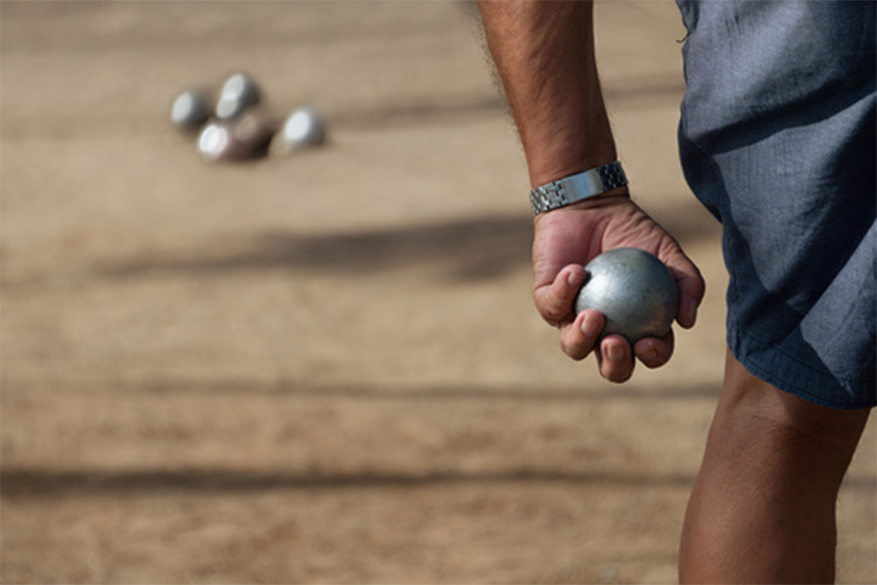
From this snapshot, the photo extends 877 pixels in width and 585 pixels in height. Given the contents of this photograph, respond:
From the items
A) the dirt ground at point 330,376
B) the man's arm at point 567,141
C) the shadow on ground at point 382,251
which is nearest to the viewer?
the man's arm at point 567,141

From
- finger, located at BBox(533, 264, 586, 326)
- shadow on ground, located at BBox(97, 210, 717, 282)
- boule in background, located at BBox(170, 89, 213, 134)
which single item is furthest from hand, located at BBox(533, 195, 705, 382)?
boule in background, located at BBox(170, 89, 213, 134)

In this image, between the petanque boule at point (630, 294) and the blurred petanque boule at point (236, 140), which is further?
the blurred petanque boule at point (236, 140)

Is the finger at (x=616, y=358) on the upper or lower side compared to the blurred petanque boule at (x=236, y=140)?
upper

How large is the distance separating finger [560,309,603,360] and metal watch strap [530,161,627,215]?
0.26 metres

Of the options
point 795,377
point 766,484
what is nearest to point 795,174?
point 795,377

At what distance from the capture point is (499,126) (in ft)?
29.0

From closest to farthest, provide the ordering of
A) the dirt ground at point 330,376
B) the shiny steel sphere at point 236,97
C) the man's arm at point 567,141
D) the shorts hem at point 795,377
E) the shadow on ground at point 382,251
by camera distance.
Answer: the shorts hem at point 795,377 → the man's arm at point 567,141 → the dirt ground at point 330,376 → the shadow on ground at point 382,251 → the shiny steel sphere at point 236,97

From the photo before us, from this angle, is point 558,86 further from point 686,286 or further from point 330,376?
point 330,376

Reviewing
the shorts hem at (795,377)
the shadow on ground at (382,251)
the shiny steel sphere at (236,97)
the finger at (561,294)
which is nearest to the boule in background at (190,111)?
the shiny steel sphere at (236,97)

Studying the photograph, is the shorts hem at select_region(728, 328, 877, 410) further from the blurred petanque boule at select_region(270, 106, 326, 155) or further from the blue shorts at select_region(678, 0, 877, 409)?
the blurred petanque boule at select_region(270, 106, 326, 155)

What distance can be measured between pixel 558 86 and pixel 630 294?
1.47 ft

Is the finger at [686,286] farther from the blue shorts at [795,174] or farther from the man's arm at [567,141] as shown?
the blue shorts at [795,174]

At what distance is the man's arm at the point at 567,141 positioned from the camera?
250 centimetres

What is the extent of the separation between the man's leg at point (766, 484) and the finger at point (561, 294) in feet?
1.05
